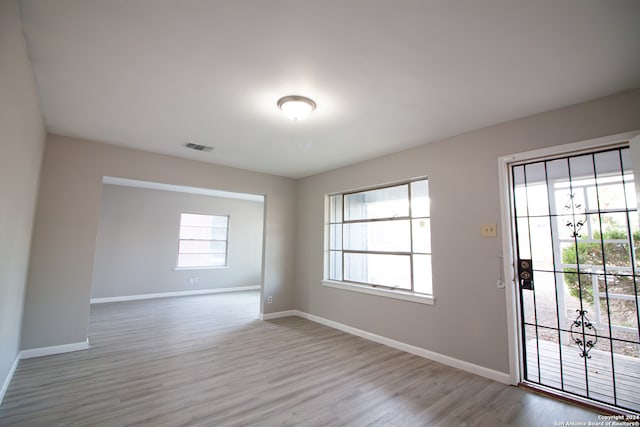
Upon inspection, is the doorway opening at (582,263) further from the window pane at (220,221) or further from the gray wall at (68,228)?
the window pane at (220,221)

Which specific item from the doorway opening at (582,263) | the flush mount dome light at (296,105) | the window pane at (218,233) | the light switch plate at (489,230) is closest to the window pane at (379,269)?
the light switch plate at (489,230)

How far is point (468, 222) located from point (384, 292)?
1475 mm

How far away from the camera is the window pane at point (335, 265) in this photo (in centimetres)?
500

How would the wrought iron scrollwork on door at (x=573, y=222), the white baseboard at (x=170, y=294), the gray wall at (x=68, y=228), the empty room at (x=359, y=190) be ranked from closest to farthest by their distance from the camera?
the empty room at (x=359, y=190)
the wrought iron scrollwork on door at (x=573, y=222)
the gray wall at (x=68, y=228)
the white baseboard at (x=170, y=294)

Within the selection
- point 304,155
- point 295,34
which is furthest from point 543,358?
point 295,34

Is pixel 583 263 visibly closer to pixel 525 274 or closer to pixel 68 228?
pixel 525 274

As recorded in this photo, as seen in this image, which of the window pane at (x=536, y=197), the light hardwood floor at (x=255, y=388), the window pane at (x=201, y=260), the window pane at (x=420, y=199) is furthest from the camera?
the window pane at (x=201, y=260)

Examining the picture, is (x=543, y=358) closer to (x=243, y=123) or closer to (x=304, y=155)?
(x=304, y=155)

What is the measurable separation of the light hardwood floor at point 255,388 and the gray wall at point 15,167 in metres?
0.55

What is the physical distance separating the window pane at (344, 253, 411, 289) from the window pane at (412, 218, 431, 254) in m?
0.23

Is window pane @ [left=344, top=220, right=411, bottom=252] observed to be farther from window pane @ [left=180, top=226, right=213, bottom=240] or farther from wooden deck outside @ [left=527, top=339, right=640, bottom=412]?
window pane @ [left=180, top=226, right=213, bottom=240]

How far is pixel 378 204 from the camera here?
4465 millimetres

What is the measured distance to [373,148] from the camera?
395 cm

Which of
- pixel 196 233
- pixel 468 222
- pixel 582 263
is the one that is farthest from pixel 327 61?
pixel 196 233
